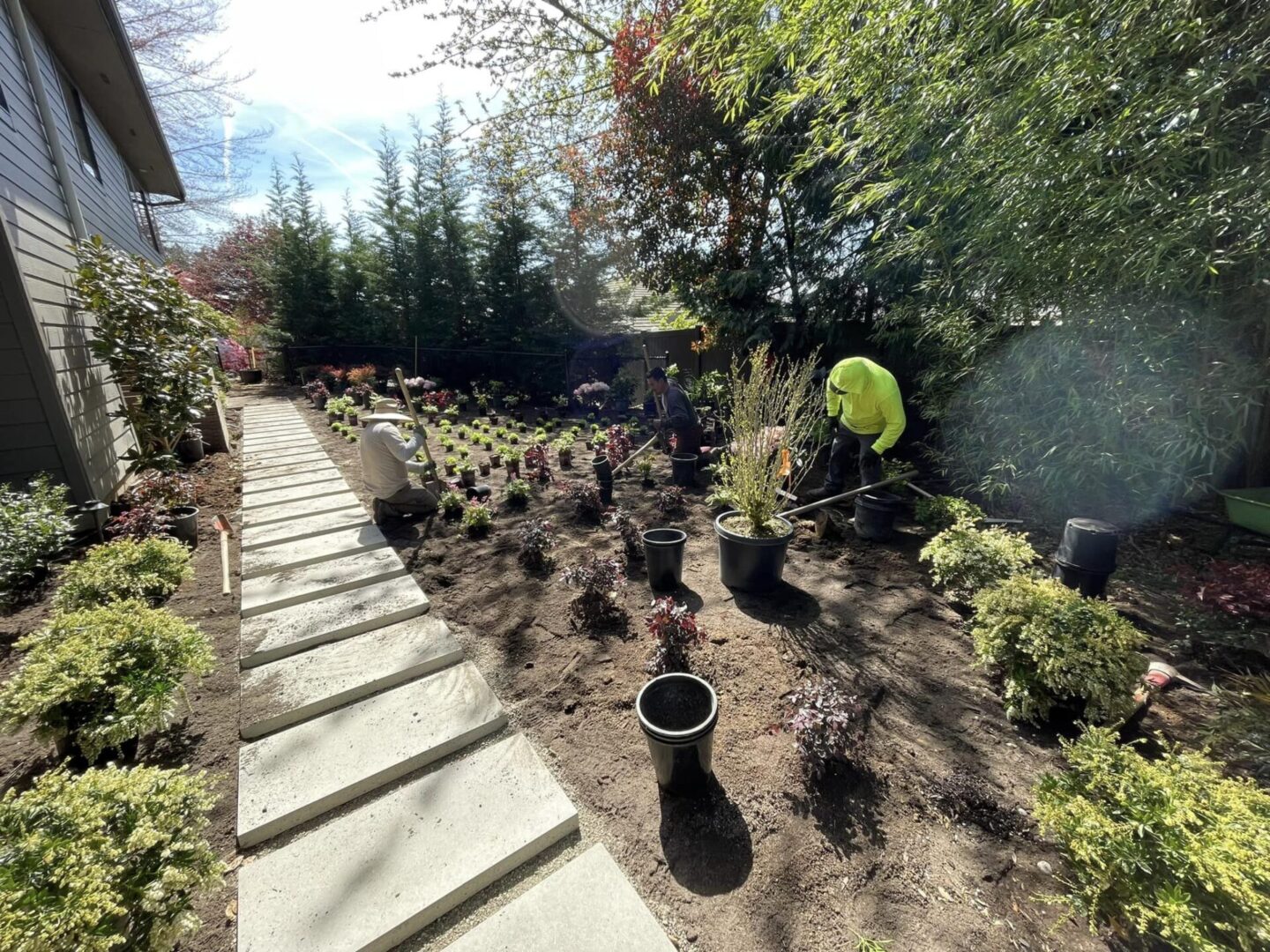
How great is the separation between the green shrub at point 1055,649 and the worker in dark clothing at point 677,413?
377 centimetres

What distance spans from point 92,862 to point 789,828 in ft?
7.16

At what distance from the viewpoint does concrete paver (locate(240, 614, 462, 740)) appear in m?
2.26

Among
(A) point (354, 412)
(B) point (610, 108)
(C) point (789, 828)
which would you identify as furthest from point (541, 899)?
(B) point (610, 108)

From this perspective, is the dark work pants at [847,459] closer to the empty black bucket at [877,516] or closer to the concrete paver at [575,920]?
the empty black bucket at [877,516]

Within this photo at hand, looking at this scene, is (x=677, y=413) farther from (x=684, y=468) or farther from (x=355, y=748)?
(x=355, y=748)

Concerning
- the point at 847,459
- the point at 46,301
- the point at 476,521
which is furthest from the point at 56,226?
the point at 847,459

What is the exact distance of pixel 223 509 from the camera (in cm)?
479

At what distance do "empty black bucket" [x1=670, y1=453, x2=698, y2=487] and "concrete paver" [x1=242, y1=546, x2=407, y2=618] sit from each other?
341 cm

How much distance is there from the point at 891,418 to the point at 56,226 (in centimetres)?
875

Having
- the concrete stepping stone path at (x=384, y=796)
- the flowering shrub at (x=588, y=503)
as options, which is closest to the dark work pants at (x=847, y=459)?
the flowering shrub at (x=588, y=503)

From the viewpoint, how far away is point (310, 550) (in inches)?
154

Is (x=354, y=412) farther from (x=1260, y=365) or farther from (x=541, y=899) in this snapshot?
(x=1260, y=365)

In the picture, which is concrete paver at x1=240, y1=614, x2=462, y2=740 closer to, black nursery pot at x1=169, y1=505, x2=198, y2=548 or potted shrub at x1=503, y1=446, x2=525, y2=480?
black nursery pot at x1=169, y1=505, x2=198, y2=548

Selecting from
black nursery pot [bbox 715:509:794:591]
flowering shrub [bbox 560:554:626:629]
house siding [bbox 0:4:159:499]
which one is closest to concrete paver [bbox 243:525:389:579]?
house siding [bbox 0:4:159:499]
